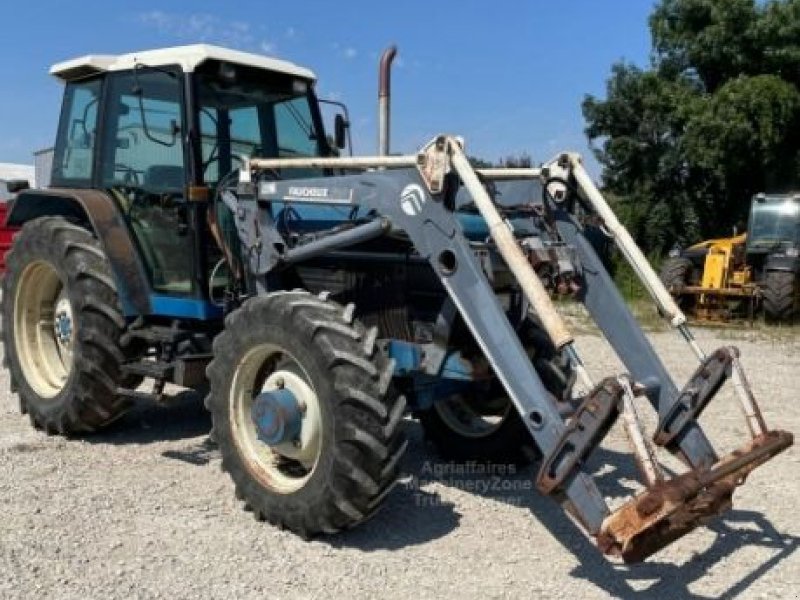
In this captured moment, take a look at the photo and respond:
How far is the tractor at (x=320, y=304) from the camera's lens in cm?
394

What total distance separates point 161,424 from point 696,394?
3926 mm

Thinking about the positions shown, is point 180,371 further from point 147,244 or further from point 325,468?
point 325,468

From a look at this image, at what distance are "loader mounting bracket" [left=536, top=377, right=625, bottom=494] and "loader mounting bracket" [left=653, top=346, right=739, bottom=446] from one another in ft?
2.41

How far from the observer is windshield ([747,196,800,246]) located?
15289 millimetres

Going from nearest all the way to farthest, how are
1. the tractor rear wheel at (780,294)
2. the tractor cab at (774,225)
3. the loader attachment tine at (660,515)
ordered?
the loader attachment tine at (660,515)
the tractor rear wheel at (780,294)
the tractor cab at (774,225)

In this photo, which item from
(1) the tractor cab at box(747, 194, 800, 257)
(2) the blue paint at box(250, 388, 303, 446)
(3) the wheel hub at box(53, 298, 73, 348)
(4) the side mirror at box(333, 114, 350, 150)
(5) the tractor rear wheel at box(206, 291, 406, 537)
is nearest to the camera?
(5) the tractor rear wheel at box(206, 291, 406, 537)

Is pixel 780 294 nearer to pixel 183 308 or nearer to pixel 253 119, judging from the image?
pixel 253 119

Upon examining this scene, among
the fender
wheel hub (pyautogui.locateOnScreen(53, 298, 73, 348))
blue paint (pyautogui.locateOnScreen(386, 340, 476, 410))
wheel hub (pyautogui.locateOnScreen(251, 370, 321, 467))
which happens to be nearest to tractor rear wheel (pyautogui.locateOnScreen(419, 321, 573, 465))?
blue paint (pyautogui.locateOnScreen(386, 340, 476, 410))

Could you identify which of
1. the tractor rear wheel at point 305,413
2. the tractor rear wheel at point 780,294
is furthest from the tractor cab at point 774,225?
the tractor rear wheel at point 305,413

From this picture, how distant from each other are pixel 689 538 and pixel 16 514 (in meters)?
3.44

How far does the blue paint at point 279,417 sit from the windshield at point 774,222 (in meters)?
12.8

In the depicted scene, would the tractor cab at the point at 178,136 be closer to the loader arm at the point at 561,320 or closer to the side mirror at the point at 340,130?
the side mirror at the point at 340,130

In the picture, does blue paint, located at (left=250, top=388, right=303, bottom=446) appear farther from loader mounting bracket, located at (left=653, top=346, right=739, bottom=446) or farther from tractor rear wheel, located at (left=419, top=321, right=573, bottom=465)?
loader mounting bracket, located at (left=653, top=346, right=739, bottom=446)

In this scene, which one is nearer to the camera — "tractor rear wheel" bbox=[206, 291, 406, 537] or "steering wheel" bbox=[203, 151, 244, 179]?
"tractor rear wheel" bbox=[206, 291, 406, 537]
